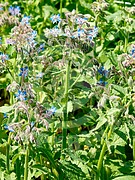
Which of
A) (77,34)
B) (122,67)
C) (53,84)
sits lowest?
(53,84)

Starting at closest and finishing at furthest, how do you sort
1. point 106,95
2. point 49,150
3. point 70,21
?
point 106,95 → point 49,150 → point 70,21

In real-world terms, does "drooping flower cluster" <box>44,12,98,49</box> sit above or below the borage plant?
above

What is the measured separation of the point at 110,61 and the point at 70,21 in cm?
67

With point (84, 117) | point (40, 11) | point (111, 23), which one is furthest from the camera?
point (40, 11)

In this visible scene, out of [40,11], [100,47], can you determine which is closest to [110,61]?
[100,47]

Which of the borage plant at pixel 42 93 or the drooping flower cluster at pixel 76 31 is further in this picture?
the drooping flower cluster at pixel 76 31

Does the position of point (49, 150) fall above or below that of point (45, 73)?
below

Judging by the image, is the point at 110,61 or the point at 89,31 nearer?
the point at 89,31

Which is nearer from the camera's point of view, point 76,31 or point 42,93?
point 76,31

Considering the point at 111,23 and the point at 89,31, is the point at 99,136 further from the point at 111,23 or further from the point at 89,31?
the point at 111,23

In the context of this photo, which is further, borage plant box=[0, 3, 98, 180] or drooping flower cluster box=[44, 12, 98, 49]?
drooping flower cluster box=[44, 12, 98, 49]

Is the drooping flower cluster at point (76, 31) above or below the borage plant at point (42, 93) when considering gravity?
above

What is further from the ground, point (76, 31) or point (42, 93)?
point (76, 31)

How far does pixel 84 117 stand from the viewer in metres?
3.60
